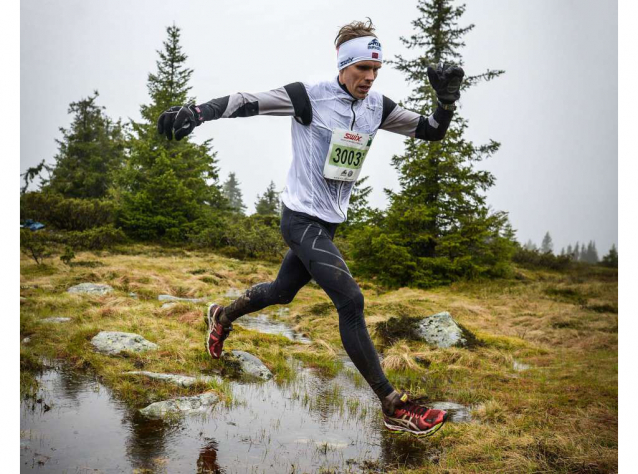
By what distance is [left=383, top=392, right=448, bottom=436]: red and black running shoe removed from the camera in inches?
131

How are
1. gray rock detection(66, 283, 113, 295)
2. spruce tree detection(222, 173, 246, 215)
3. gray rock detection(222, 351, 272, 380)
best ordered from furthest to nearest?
1. spruce tree detection(222, 173, 246, 215)
2. gray rock detection(66, 283, 113, 295)
3. gray rock detection(222, 351, 272, 380)

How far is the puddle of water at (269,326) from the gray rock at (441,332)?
1.87 m

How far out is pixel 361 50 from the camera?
3.82 meters

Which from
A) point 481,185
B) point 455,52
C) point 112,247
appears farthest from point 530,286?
point 112,247

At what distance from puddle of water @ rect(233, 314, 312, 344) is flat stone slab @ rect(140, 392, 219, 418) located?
3121 millimetres

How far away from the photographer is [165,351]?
540 centimetres

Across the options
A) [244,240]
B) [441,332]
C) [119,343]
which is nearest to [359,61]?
[119,343]

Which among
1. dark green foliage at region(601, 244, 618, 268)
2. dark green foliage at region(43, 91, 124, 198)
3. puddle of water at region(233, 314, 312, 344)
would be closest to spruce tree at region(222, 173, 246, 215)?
dark green foliage at region(43, 91, 124, 198)

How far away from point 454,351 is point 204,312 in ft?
12.8

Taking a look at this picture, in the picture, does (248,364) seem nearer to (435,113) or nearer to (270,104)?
(270,104)

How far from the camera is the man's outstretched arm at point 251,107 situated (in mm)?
3492

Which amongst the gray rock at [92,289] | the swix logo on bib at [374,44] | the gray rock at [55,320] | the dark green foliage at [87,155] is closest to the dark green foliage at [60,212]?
the dark green foliage at [87,155]

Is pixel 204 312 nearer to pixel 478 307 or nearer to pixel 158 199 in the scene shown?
pixel 478 307

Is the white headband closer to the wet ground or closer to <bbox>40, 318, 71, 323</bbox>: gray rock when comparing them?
the wet ground
